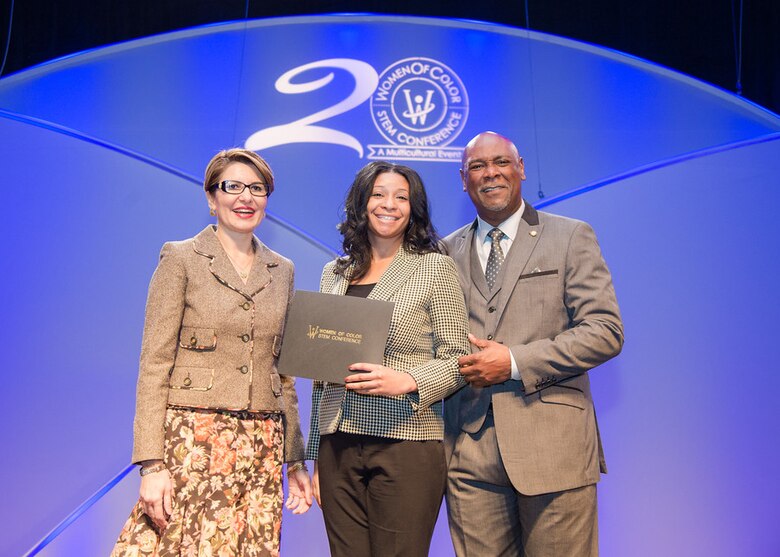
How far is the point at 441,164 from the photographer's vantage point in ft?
11.7

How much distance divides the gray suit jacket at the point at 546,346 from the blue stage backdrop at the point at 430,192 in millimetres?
1002

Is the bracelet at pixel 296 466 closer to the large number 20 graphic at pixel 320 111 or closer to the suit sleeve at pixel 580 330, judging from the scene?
the suit sleeve at pixel 580 330

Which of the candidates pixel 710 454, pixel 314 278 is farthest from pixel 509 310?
pixel 710 454

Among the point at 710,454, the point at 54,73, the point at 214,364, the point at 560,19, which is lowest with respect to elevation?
the point at 710,454

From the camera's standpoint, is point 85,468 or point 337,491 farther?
point 85,468

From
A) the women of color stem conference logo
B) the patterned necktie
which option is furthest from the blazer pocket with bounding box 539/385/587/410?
the women of color stem conference logo


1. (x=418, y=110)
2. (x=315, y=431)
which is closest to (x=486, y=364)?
(x=315, y=431)

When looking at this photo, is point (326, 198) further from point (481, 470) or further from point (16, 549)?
point (16, 549)

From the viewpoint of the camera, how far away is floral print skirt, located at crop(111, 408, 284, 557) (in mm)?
2094

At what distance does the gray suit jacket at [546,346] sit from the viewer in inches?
93.6

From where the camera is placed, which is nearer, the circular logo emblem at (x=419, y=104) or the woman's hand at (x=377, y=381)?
the woman's hand at (x=377, y=381)

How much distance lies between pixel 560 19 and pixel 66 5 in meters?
2.84

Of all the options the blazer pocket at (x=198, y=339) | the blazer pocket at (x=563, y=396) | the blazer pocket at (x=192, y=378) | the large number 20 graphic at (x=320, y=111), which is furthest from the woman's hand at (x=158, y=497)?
the large number 20 graphic at (x=320, y=111)

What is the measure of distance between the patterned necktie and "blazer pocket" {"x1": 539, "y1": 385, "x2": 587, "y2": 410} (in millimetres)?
415
